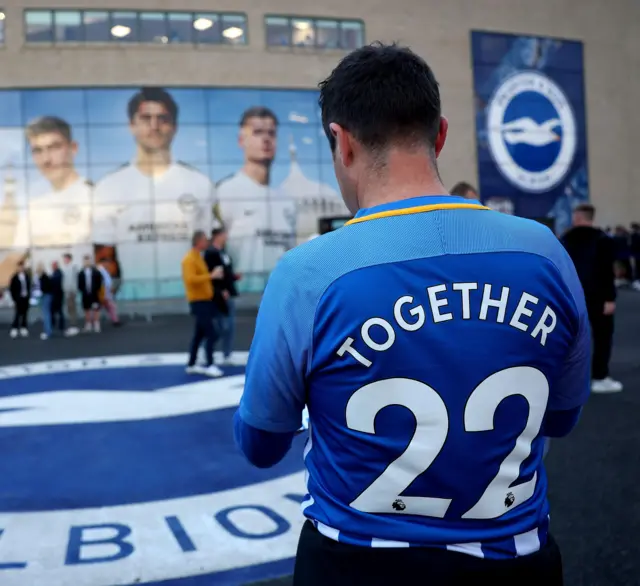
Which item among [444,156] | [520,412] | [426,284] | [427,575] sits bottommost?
[427,575]

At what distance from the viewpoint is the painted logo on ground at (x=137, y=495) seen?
Answer: 3.70m

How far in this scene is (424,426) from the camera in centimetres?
131

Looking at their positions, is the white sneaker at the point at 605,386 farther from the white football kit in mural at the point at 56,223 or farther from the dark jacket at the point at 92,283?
the white football kit in mural at the point at 56,223

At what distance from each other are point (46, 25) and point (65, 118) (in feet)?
11.5

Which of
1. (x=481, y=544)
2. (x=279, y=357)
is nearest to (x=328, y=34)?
(x=279, y=357)

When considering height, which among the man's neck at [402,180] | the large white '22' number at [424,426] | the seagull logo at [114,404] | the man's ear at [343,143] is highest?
the man's ear at [343,143]

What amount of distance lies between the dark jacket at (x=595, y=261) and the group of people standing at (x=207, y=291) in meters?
4.71

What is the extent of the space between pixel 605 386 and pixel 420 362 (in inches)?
280

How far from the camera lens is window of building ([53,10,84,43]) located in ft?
86.1

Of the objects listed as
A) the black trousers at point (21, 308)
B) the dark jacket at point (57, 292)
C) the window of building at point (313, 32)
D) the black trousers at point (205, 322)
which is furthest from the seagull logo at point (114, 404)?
the window of building at point (313, 32)

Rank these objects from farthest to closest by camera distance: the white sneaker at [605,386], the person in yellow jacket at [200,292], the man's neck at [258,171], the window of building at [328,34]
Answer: the window of building at [328,34] → the man's neck at [258,171] → the person in yellow jacket at [200,292] → the white sneaker at [605,386]

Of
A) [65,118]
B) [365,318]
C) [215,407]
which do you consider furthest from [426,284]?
[65,118]

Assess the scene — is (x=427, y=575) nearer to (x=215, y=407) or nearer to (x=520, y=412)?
(x=520, y=412)

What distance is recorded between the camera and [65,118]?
2652cm
